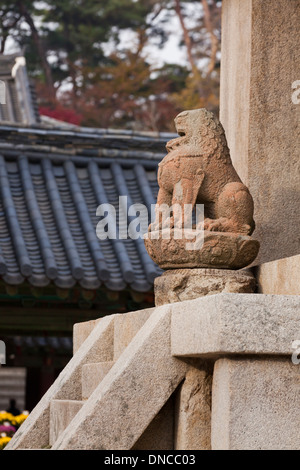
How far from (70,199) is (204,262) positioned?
6.51 m

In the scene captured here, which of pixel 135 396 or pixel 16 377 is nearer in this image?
pixel 135 396

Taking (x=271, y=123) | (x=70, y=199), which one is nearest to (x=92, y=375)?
(x=271, y=123)

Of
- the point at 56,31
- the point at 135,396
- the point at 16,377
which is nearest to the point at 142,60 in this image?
the point at 56,31

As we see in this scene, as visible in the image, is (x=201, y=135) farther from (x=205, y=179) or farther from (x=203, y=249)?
(x=203, y=249)

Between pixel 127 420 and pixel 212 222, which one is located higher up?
pixel 212 222

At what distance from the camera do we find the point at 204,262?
3863mm

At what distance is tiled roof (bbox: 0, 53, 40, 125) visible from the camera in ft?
52.5

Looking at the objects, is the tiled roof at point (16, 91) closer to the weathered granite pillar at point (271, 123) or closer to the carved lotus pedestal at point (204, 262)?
the weathered granite pillar at point (271, 123)

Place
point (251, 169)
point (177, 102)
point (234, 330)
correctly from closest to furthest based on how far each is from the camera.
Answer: point (234, 330) < point (251, 169) < point (177, 102)

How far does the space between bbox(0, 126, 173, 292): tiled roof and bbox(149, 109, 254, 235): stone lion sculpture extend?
4.70m

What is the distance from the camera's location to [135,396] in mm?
3268

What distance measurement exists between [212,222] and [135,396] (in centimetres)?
100

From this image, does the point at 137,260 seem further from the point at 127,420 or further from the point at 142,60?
the point at 142,60

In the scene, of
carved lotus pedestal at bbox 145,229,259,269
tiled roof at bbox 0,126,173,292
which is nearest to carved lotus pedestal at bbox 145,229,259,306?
carved lotus pedestal at bbox 145,229,259,269
